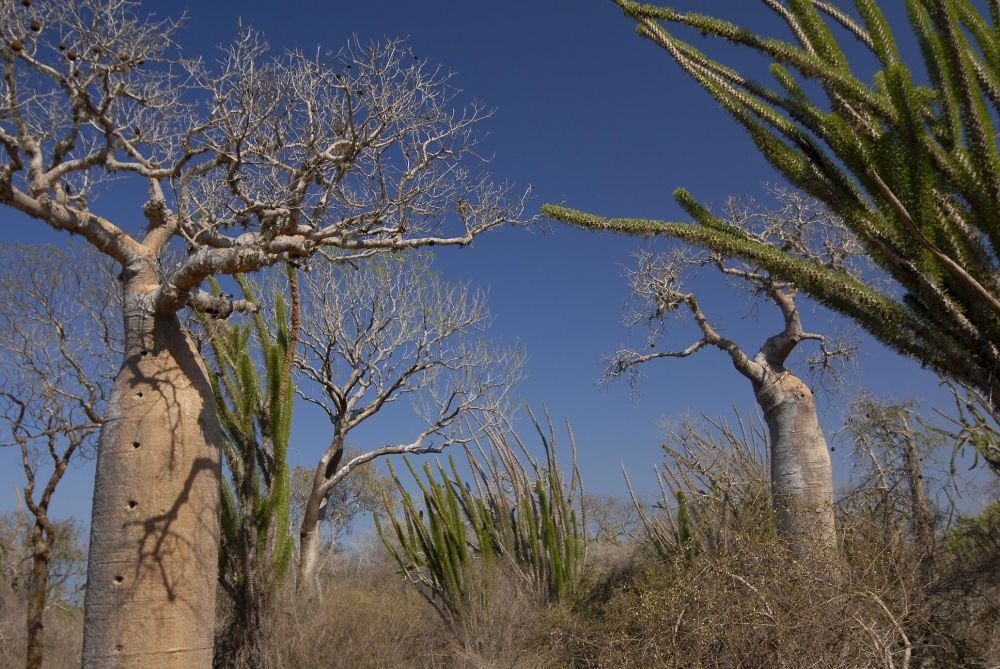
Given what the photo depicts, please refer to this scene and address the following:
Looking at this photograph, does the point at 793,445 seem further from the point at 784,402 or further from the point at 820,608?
the point at 820,608

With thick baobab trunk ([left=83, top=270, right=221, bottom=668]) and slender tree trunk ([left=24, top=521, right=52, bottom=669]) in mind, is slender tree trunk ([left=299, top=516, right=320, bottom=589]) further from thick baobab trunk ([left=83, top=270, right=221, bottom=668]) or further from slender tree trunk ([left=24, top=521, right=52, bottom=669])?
thick baobab trunk ([left=83, top=270, right=221, bottom=668])

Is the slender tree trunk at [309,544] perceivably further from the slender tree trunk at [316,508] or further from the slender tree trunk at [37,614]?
the slender tree trunk at [37,614]

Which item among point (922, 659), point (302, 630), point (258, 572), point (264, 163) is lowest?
point (922, 659)

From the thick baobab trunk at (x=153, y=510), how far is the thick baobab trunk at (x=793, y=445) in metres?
4.40

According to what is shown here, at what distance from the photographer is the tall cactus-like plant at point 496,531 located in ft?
24.5

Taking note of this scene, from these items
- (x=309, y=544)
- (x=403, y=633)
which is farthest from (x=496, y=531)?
(x=309, y=544)

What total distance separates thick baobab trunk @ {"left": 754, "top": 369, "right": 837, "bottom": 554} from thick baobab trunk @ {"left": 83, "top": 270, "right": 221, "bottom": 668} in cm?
440

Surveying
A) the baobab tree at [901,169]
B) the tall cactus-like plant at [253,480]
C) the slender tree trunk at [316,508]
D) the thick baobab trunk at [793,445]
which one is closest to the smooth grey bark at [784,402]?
the thick baobab trunk at [793,445]

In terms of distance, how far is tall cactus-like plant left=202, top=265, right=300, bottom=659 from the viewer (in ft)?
19.3

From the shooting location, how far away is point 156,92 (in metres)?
5.35

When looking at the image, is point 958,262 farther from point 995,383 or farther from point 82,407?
point 82,407

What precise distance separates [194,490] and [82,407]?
6327mm

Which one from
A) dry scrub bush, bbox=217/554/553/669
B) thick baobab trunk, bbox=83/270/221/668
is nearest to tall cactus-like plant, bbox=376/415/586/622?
dry scrub bush, bbox=217/554/553/669

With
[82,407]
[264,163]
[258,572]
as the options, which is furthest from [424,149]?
[82,407]
